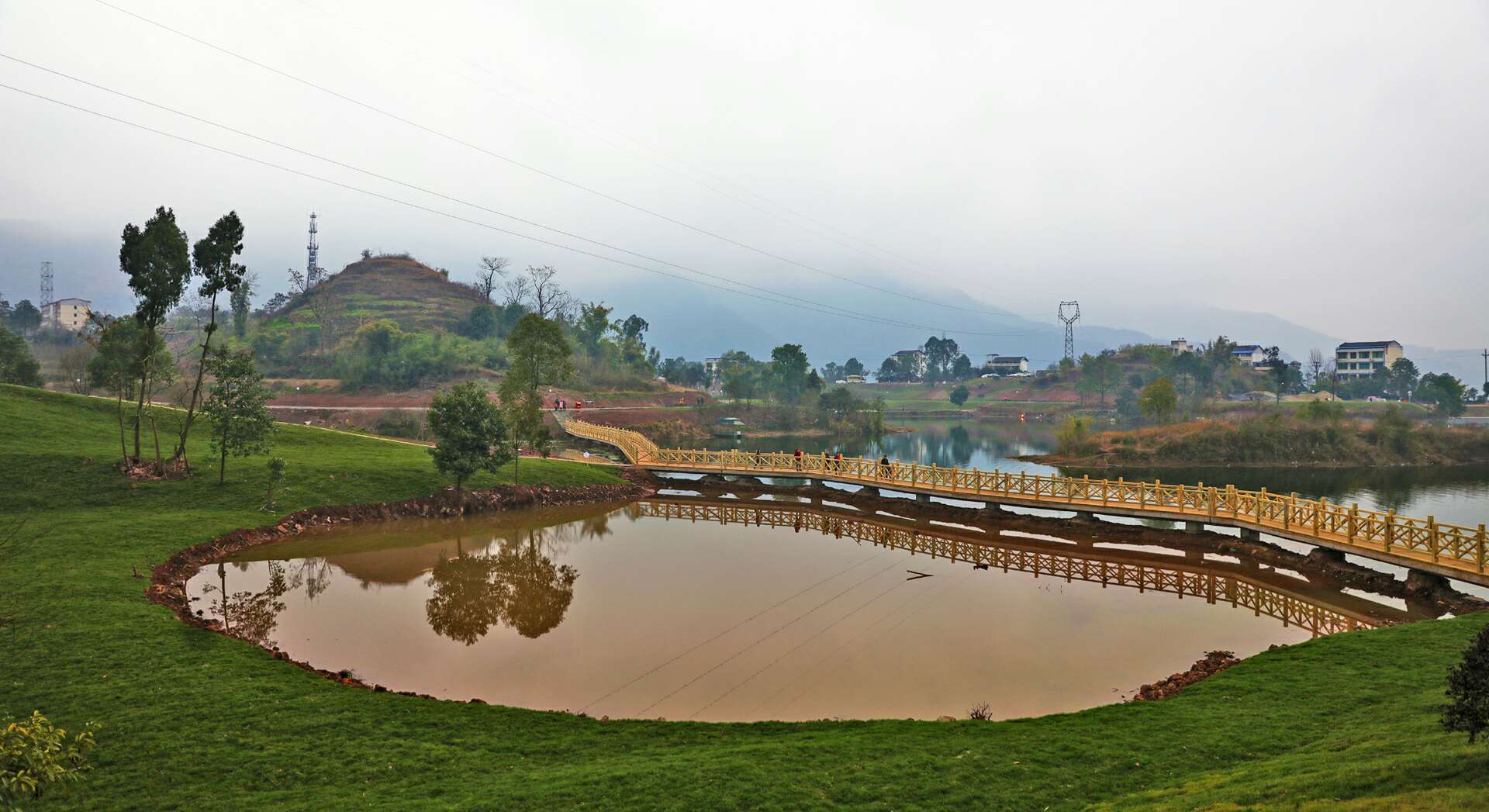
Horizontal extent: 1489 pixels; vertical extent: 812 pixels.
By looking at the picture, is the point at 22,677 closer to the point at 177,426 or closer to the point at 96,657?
→ the point at 96,657

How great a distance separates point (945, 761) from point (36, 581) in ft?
68.5

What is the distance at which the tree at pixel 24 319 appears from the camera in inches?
4456

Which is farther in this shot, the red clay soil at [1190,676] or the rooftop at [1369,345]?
the rooftop at [1369,345]

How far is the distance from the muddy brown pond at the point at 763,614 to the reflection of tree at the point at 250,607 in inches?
3.8

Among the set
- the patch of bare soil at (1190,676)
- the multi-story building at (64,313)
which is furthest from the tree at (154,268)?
the multi-story building at (64,313)

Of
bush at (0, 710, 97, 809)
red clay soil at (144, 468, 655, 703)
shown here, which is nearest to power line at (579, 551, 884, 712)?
red clay soil at (144, 468, 655, 703)

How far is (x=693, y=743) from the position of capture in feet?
38.7

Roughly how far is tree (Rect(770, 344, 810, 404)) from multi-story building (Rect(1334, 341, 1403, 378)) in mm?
104554

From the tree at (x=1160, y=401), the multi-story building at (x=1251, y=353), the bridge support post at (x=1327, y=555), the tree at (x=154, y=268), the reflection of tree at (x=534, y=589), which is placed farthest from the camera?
the multi-story building at (x=1251, y=353)

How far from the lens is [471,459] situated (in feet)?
109

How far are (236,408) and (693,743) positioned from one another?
88.9ft

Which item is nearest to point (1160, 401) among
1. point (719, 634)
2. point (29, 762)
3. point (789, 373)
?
point (789, 373)

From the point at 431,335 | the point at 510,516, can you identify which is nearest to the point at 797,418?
the point at 431,335

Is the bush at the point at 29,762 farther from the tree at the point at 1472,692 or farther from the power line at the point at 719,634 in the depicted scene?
the tree at the point at 1472,692
